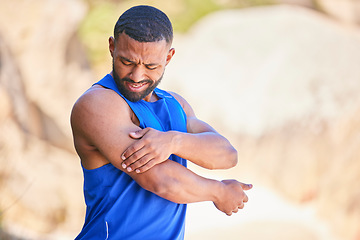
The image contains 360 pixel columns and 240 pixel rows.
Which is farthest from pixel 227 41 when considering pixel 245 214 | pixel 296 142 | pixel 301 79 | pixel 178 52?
pixel 245 214

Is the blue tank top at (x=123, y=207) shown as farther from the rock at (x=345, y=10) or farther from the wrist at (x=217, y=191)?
the rock at (x=345, y=10)

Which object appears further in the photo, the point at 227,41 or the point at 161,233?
the point at 227,41

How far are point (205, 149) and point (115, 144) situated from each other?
32 centimetres

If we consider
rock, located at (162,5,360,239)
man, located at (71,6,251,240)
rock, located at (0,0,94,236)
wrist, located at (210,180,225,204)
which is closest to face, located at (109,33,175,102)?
man, located at (71,6,251,240)

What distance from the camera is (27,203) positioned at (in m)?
5.24

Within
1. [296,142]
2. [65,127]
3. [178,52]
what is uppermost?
[178,52]

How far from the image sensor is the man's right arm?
150 cm

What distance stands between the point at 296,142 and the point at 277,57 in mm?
1721

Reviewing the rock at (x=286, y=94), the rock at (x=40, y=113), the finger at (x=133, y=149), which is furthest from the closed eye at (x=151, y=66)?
the rock at (x=286, y=94)

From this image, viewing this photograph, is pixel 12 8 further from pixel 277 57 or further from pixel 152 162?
pixel 277 57

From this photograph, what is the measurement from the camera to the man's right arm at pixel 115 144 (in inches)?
58.9

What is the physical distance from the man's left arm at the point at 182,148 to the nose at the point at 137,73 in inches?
6.2

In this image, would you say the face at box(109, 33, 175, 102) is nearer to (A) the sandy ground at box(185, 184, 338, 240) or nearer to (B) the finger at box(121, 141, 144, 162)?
(B) the finger at box(121, 141, 144, 162)

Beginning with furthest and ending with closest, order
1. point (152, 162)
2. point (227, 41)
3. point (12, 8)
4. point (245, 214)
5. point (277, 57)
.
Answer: point (227, 41) < point (277, 57) < point (245, 214) < point (12, 8) < point (152, 162)
